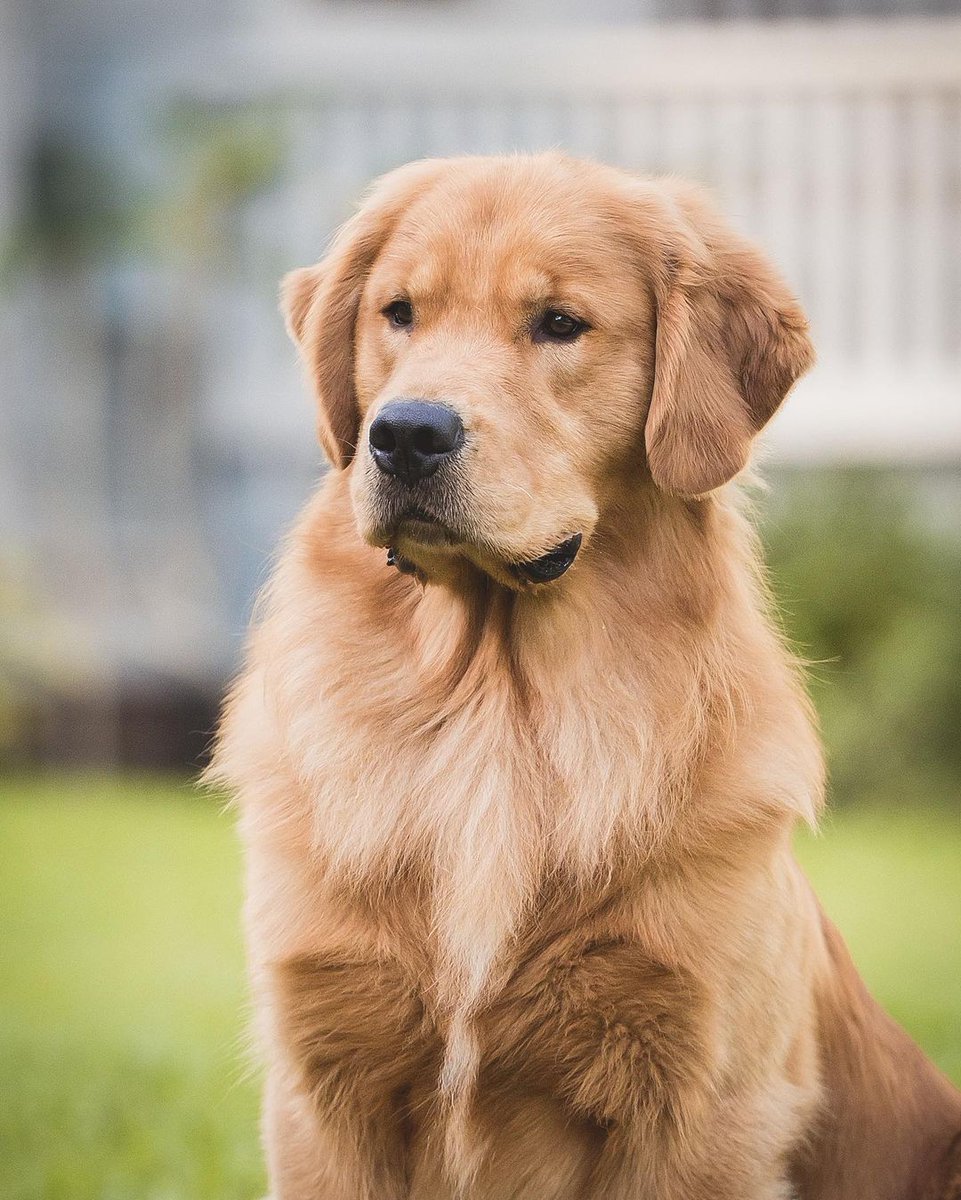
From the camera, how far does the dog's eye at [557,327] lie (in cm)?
296

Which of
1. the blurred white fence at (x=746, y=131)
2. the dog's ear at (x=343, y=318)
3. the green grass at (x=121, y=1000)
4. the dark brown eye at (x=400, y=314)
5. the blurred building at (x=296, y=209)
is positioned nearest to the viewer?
the dark brown eye at (x=400, y=314)

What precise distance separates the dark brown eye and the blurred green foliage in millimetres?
6639

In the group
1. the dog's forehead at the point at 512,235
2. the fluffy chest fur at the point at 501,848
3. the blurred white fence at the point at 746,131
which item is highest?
the blurred white fence at the point at 746,131

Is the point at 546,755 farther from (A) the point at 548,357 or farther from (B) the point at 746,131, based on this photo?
(B) the point at 746,131

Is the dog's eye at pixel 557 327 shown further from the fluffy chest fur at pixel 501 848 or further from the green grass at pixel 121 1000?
the green grass at pixel 121 1000

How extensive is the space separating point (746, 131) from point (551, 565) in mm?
9538

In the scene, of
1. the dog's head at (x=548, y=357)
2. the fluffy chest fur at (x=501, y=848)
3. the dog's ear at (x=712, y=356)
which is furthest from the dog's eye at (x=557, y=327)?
the fluffy chest fur at (x=501, y=848)

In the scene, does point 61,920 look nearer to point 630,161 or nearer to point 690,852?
point 690,852

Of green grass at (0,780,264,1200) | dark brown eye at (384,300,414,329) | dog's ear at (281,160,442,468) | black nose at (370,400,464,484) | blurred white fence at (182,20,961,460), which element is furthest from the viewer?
blurred white fence at (182,20,961,460)

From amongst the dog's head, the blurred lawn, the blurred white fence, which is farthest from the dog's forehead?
the blurred white fence

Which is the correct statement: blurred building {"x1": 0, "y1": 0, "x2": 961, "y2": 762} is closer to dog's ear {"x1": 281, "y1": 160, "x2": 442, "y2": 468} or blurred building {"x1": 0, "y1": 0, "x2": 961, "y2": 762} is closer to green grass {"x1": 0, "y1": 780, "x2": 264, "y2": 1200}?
green grass {"x1": 0, "y1": 780, "x2": 264, "y2": 1200}

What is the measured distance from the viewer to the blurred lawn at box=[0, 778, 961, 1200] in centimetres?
425

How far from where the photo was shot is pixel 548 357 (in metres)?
2.96

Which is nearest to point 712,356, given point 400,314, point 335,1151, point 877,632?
point 400,314
